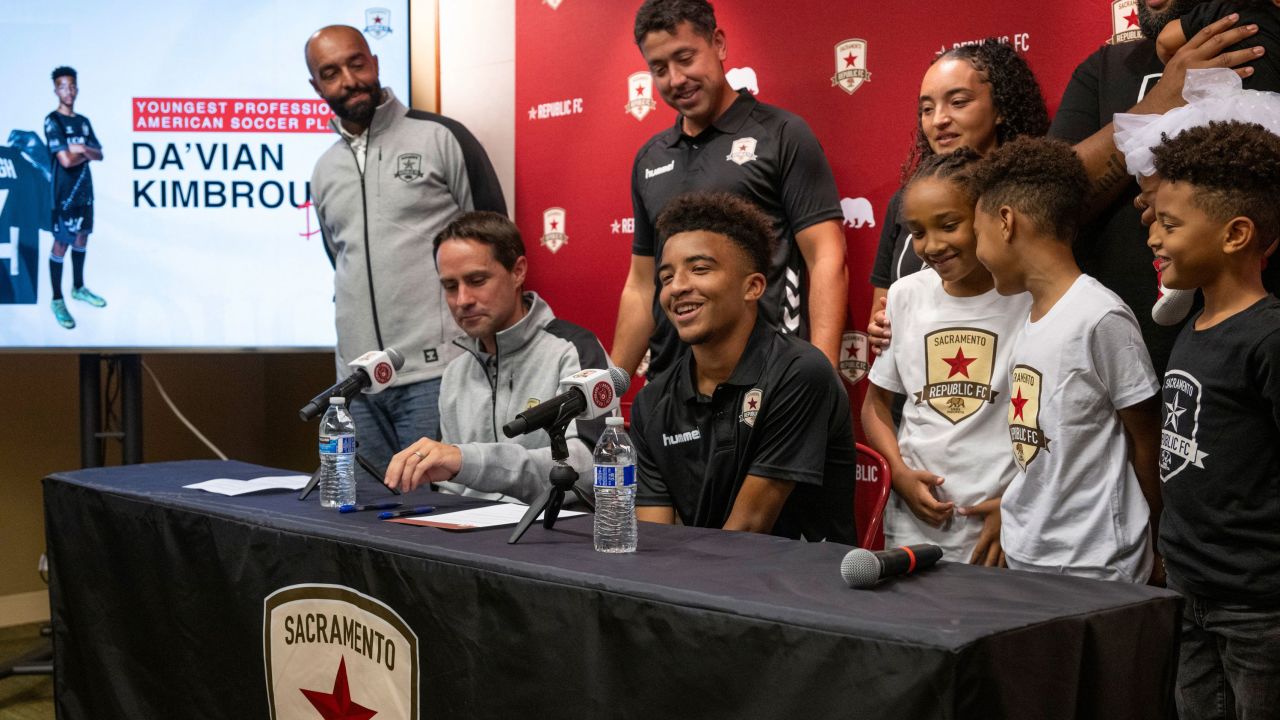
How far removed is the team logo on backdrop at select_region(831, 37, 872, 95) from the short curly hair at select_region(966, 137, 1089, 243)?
1190 mm

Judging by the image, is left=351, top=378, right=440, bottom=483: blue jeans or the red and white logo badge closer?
the red and white logo badge

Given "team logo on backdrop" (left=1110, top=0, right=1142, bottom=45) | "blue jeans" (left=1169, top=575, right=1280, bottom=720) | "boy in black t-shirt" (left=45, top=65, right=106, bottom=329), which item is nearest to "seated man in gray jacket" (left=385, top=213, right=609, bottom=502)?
"blue jeans" (left=1169, top=575, right=1280, bottom=720)

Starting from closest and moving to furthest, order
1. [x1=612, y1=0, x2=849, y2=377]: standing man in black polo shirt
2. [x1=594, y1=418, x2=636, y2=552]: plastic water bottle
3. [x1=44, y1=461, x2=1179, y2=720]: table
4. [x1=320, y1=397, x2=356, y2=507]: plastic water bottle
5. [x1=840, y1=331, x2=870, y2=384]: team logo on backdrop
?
[x1=44, y1=461, x2=1179, y2=720]: table, [x1=594, y1=418, x2=636, y2=552]: plastic water bottle, [x1=320, y1=397, x2=356, y2=507]: plastic water bottle, [x1=612, y1=0, x2=849, y2=377]: standing man in black polo shirt, [x1=840, y1=331, x2=870, y2=384]: team logo on backdrop

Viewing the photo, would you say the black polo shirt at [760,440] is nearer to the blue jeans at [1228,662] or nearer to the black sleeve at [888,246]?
the blue jeans at [1228,662]

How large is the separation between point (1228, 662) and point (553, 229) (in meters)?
2.93

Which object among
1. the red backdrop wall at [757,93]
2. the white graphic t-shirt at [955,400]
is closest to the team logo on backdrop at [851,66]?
the red backdrop wall at [757,93]

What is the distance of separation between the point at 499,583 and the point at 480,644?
104 millimetres

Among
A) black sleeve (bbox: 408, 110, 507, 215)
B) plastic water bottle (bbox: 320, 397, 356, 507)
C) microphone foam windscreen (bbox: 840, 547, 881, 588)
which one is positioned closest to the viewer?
microphone foam windscreen (bbox: 840, 547, 881, 588)

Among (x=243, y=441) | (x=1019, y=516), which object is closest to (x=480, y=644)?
(x=1019, y=516)

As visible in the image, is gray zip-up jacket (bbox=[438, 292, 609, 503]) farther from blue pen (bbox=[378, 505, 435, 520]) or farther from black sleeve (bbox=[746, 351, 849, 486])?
black sleeve (bbox=[746, 351, 849, 486])

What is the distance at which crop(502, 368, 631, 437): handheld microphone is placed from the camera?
68.1 inches

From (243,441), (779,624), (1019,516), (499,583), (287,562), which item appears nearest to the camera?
(779,624)

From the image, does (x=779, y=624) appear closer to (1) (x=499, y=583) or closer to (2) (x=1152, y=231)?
(1) (x=499, y=583)

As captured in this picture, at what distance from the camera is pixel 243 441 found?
516 centimetres
